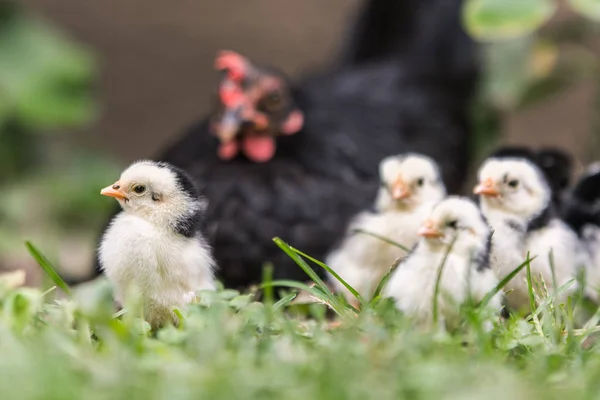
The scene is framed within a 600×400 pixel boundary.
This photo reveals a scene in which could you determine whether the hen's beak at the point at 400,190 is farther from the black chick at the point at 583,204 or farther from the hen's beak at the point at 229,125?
the hen's beak at the point at 229,125

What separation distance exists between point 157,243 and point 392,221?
2.53 feet

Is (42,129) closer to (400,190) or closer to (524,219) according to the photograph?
(400,190)

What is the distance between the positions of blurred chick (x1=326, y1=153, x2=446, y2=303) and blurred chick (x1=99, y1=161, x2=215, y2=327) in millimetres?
576

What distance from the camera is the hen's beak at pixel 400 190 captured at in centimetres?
224

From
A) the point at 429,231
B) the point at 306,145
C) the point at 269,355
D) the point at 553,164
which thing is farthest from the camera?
the point at 306,145

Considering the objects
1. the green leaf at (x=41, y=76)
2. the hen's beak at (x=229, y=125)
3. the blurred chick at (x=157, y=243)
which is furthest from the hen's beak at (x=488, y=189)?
the green leaf at (x=41, y=76)

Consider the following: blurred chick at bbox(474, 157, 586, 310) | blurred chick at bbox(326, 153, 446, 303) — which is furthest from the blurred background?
blurred chick at bbox(474, 157, 586, 310)

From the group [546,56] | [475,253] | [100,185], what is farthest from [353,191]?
[100,185]

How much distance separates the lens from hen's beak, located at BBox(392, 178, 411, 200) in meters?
2.24

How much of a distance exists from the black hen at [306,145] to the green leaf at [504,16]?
54 cm

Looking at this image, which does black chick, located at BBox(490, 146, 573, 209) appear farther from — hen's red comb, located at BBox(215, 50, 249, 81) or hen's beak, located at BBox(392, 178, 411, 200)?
hen's red comb, located at BBox(215, 50, 249, 81)

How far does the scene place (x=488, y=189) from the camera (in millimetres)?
2039

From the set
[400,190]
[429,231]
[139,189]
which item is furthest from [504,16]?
[139,189]

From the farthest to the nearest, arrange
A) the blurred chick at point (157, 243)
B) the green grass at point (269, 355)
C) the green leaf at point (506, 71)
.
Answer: the green leaf at point (506, 71) < the blurred chick at point (157, 243) < the green grass at point (269, 355)
